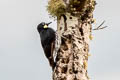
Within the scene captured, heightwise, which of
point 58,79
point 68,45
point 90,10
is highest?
point 90,10

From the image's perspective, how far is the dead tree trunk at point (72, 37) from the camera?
8375 mm

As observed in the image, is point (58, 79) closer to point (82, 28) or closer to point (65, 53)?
point (65, 53)

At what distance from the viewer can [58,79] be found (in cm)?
837

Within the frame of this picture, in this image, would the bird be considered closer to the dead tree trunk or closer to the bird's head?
the bird's head

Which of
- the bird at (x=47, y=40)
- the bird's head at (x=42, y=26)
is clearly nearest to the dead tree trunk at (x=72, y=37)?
the bird at (x=47, y=40)

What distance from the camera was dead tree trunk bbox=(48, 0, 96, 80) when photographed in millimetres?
8375

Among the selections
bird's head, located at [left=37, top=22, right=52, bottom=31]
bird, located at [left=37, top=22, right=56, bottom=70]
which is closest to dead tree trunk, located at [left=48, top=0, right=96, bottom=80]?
bird, located at [left=37, top=22, right=56, bottom=70]

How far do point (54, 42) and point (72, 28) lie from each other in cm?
54

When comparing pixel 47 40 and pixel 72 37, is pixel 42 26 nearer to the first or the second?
pixel 47 40

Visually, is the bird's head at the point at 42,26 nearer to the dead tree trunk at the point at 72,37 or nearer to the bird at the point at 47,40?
the bird at the point at 47,40

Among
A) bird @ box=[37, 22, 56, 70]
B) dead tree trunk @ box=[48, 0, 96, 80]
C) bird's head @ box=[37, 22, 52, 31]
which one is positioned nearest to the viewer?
dead tree trunk @ box=[48, 0, 96, 80]

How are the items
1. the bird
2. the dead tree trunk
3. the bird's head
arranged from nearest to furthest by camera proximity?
the dead tree trunk
the bird
the bird's head

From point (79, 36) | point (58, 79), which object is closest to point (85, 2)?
point (79, 36)

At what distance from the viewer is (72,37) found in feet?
28.4
